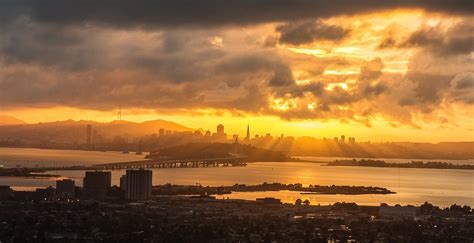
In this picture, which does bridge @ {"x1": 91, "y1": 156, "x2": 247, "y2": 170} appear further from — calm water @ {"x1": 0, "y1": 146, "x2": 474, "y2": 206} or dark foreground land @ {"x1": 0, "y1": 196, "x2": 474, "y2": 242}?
dark foreground land @ {"x1": 0, "y1": 196, "x2": 474, "y2": 242}

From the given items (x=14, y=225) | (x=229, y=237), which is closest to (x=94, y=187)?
(x=14, y=225)

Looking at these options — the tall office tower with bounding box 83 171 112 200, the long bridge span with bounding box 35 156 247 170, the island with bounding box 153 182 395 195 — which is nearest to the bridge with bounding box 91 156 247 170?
the long bridge span with bounding box 35 156 247 170

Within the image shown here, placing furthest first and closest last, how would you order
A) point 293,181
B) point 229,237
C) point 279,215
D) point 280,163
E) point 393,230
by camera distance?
point 280,163, point 293,181, point 279,215, point 393,230, point 229,237

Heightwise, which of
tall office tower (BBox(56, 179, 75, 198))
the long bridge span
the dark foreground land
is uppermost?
the long bridge span

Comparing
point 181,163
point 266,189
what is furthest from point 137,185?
point 181,163

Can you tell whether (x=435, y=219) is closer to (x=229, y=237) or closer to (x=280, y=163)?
(x=229, y=237)

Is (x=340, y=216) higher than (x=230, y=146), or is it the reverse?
(x=230, y=146)

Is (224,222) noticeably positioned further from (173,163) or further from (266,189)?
(173,163)

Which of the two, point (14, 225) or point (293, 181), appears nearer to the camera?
point (14, 225)
